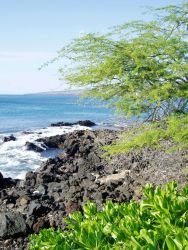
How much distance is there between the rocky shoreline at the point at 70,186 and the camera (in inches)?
538

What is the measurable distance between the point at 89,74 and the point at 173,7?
98.0 inches

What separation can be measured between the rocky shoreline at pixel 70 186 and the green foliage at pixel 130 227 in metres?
7.35

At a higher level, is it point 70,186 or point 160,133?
point 160,133

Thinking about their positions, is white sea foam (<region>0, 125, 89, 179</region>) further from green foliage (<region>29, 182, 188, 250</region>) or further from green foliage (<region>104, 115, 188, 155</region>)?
green foliage (<region>29, 182, 188, 250</region>)

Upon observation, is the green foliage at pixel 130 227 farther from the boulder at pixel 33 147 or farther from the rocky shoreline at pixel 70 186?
the boulder at pixel 33 147

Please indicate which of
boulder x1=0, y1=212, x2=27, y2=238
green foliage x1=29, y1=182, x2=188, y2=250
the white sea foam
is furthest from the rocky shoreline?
green foliage x1=29, y1=182, x2=188, y2=250

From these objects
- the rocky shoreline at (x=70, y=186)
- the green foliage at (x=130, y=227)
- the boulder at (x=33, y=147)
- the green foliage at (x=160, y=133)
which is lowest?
the boulder at (x=33, y=147)

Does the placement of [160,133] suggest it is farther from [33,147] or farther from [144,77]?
[33,147]

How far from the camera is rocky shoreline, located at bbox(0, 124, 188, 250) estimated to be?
13.7m

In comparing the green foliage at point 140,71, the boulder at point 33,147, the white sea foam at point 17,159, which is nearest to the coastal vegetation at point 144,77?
the green foliage at point 140,71

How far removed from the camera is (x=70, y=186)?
62.7ft

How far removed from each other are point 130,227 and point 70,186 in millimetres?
14039

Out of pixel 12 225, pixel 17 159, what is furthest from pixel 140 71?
pixel 17 159

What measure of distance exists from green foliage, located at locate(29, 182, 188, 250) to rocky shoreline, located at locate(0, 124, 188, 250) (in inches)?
289
